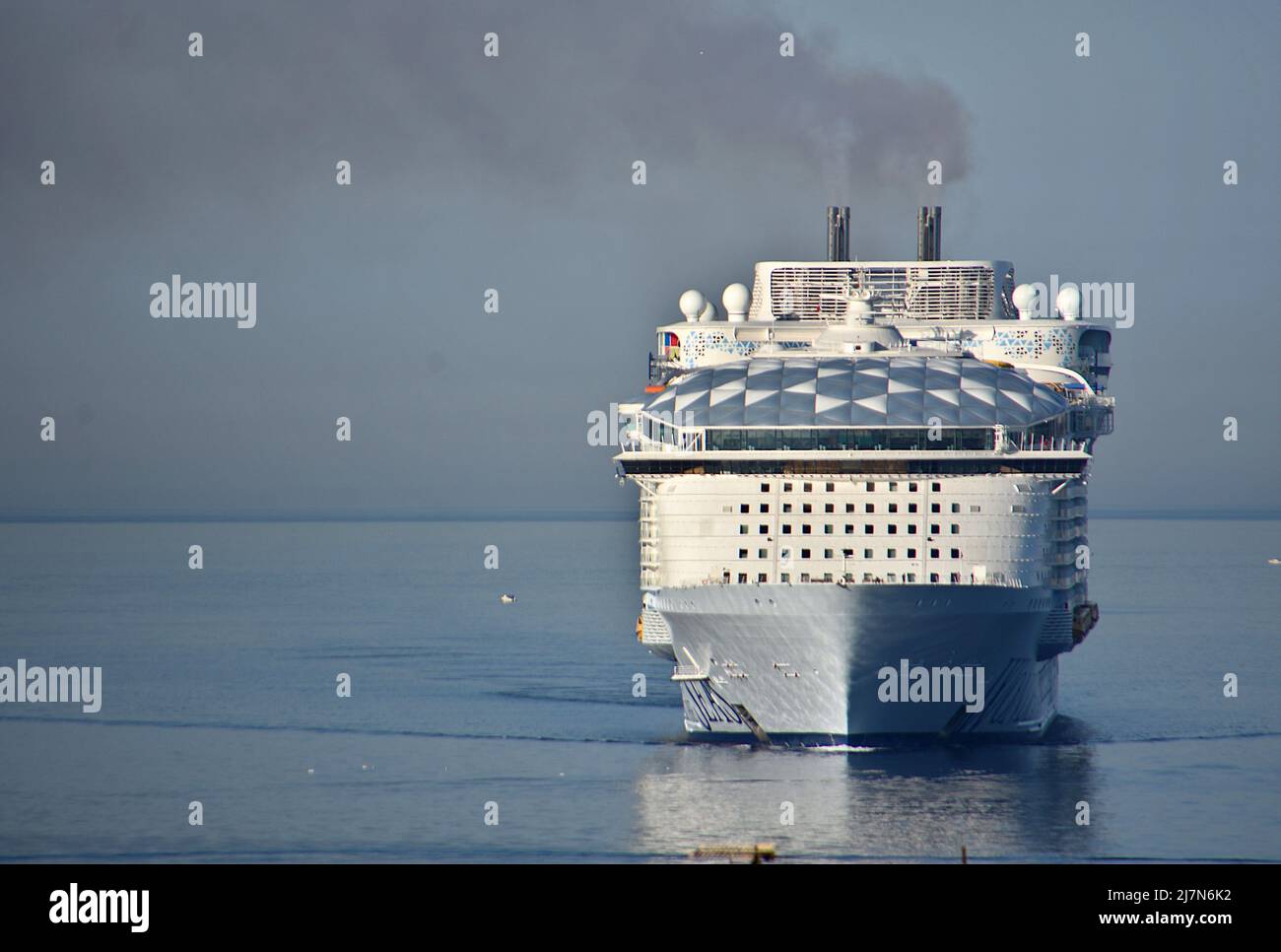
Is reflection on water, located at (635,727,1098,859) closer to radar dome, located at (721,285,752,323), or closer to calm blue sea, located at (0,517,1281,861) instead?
calm blue sea, located at (0,517,1281,861)

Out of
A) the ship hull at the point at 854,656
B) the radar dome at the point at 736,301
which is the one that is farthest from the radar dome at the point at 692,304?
the ship hull at the point at 854,656

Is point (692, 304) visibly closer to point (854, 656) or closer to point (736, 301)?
point (736, 301)

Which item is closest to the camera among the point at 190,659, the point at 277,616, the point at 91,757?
the point at 91,757

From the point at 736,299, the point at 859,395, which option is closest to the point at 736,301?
the point at 736,299

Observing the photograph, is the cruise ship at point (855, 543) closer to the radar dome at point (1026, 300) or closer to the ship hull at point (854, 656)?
the ship hull at point (854, 656)

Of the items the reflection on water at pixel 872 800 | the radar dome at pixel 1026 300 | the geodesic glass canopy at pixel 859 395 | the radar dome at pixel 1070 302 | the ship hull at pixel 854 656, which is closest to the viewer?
the reflection on water at pixel 872 800

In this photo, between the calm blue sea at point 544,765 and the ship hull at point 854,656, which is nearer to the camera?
the calm blue sea at point 544,765
